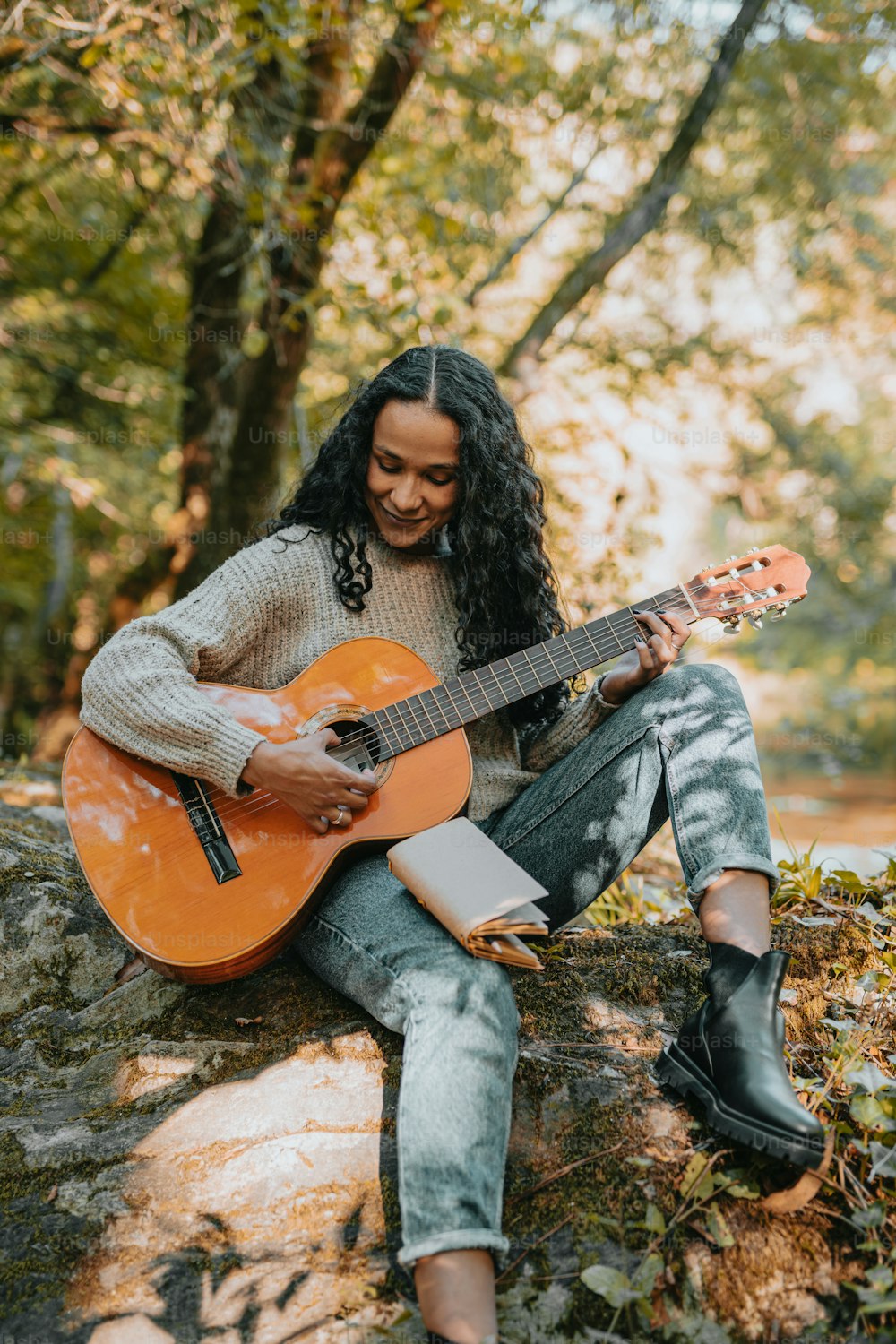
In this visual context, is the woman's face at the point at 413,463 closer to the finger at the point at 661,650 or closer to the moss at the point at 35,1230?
the finger at the point at 661,650

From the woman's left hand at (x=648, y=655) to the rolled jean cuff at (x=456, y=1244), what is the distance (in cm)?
129

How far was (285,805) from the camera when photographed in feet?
7.06

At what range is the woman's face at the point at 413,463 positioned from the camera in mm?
2350

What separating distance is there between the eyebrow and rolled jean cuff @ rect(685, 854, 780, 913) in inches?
47.0

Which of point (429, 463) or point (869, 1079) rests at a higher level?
point (429, 463)

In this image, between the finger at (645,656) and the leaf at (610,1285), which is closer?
the leaf at (610,1285)

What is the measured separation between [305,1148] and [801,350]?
34.9 feet

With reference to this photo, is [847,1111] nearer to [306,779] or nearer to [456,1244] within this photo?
[456,1244]

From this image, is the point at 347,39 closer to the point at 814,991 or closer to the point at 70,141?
the point at 70,141

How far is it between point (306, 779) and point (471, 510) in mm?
899

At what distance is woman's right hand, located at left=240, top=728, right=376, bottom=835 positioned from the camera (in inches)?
80.0

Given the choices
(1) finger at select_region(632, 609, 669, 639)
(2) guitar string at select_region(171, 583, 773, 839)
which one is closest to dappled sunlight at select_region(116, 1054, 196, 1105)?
(2) guitar string at select_region(171, 583, 773, 839)

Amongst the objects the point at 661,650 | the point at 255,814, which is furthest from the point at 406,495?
the point at 255,814

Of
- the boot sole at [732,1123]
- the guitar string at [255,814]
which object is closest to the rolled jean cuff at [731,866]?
the boot sole at [732,1123]
